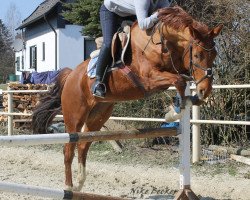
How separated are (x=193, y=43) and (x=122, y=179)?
307cm

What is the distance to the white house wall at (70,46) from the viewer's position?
24.5 m

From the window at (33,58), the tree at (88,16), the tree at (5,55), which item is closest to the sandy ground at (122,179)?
the tree at (88,16)

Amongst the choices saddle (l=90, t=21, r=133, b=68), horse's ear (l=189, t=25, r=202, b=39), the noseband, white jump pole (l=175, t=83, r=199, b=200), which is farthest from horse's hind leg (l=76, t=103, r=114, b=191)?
horse's ear (l=189, t=25, r=202, b=39)

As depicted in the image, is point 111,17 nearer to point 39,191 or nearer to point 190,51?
point 190,51

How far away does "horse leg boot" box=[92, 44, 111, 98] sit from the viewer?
5.25m

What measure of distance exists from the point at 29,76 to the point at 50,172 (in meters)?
11.9

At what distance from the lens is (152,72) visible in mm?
4836

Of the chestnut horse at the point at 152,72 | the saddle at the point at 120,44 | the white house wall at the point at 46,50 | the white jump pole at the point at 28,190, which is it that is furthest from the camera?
the white house wall at the point at 46,50

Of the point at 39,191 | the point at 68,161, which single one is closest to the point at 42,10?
the point at 68,161

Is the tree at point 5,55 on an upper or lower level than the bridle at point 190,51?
upper

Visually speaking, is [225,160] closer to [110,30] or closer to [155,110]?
[155,110]

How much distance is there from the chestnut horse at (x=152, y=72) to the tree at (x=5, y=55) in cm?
5255

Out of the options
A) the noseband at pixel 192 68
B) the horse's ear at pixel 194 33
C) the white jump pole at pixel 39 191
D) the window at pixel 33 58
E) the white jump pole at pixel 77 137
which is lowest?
the white jump pole at pixel 39 191

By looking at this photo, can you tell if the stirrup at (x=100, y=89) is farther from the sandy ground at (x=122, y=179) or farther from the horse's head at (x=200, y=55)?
the sandy ground at (x=122, y=179)
